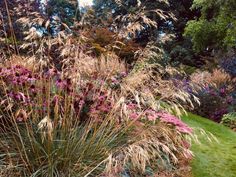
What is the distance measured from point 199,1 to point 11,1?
636cm

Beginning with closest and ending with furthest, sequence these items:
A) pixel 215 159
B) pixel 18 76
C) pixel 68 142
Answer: pixel 68 142 < pixel 18 76 < pixel 215 159

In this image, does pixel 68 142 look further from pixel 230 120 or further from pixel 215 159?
pixel 230 120

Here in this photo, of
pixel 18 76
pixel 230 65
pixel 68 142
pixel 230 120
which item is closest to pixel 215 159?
pixel 68 142

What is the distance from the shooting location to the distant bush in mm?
7809

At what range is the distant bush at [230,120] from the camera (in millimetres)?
7809

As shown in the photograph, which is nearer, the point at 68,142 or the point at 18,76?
the point at 68,142

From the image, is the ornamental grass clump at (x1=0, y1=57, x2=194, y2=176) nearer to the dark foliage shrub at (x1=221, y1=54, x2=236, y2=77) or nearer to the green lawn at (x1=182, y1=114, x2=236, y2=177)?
the green lawn at (x1=182, y1=114, x2=236, y2=177)

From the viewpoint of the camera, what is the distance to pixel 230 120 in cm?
797

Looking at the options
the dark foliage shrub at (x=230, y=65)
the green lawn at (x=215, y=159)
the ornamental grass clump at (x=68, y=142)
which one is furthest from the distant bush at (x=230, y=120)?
the ornamental grass clump at (x=68, y=142)

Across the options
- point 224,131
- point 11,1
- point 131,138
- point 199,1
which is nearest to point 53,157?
point 131,138

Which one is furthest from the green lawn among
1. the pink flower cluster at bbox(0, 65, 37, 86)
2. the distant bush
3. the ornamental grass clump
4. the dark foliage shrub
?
the dark foliage shrub

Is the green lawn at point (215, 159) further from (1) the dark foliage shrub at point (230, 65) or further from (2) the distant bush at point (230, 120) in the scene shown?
(1) the dark foliage shrub at point (230, 65)

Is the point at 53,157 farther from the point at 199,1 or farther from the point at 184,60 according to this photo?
the point at 184,60

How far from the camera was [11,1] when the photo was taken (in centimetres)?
996
